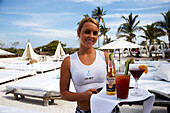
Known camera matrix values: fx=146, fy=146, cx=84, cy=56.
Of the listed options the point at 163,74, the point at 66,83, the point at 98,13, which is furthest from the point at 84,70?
the point at 98,13

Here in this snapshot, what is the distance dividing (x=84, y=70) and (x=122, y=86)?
0.30 m

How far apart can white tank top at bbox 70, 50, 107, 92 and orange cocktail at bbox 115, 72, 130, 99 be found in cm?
14

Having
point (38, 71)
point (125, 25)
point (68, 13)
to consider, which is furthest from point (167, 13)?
point (68, 13)

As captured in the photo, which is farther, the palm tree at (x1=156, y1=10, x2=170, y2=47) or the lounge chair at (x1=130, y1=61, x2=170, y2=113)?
the palm tree at (x1=156, y1=10, x2=170, y2=47)

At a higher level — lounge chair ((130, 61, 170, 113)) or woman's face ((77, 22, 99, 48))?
woman's face ((77, 22, 99, 48))

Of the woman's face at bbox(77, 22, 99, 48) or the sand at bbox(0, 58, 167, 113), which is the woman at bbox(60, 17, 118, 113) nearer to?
the woman's face at bbox(77, 22, 99, 48)

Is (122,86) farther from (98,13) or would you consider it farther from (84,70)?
(98,13)

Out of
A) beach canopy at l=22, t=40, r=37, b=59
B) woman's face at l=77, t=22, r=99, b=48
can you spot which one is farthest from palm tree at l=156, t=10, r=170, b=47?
woman's face at l=77, t=22, r=99, b=48

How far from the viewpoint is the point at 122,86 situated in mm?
1031

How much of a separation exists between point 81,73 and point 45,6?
245cm

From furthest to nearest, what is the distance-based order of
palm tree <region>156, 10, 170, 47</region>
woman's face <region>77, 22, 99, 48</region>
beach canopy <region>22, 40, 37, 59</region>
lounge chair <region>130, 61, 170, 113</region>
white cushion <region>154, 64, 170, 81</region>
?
palm tree <region>156, 10, 170, 47</region> → beach canopy <region>22, 40, 37, 59</region> → white cushion <region>154, 64, 170, 81</region> → lounge chair <region>130, 61, 170, 113</region> → woman's face <region>77, 22, 99, 48</region>

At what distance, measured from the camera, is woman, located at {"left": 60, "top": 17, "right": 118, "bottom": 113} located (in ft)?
3.57

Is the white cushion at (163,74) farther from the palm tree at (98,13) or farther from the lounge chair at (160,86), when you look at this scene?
the palm tree at (98,13)

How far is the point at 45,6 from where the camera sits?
121 inches
